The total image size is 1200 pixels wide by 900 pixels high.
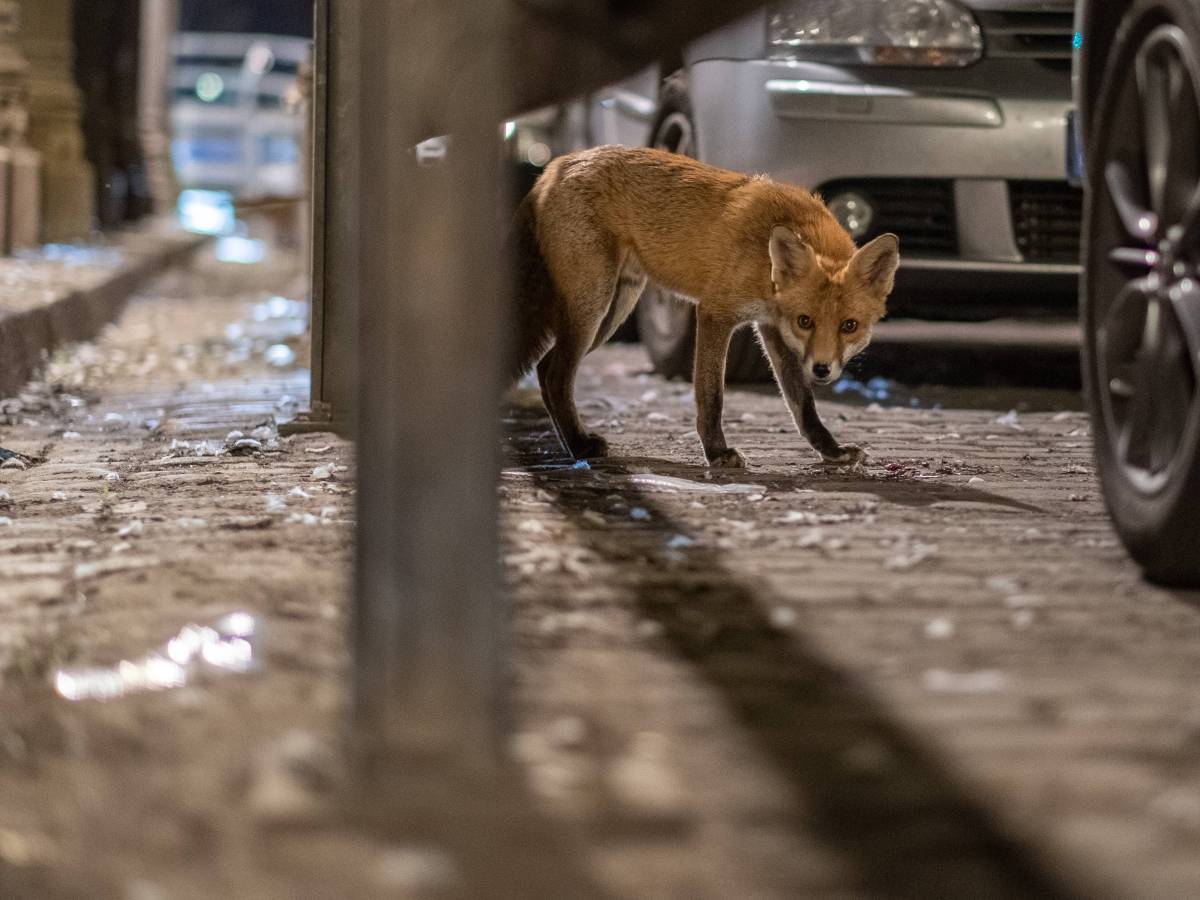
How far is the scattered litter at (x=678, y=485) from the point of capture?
196 inches

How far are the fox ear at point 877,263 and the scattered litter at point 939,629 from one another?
219 centimetres

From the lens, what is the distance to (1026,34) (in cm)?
712

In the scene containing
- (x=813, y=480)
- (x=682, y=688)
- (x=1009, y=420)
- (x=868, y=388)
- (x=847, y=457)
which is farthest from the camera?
(x=868, y=388)

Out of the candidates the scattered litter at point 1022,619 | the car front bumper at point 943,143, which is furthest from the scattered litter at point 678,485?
the car front bumper at point 943,143

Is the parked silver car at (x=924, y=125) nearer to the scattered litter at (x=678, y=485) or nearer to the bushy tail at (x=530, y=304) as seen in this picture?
the bushy tail at (x=530, y=304)

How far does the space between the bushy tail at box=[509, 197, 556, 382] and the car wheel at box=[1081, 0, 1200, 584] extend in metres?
1.99

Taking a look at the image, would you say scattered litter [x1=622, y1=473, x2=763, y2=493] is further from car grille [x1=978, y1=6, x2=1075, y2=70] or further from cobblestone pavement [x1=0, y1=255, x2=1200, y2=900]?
car grille [x1=978, y1=6, x2=1075, y2=70]

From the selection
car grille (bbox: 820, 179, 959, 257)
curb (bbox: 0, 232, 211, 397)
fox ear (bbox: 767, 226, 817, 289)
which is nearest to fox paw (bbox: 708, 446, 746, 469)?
fox ear (bbox: 767, 226, 817, 289)

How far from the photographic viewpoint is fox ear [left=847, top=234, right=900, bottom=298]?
538 cm

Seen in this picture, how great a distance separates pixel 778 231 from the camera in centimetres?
533

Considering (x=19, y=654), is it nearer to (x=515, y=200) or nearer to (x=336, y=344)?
(x=336, y=344)

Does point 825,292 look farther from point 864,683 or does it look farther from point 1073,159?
point 864,683

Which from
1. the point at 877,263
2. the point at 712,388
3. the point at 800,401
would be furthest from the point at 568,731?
the point at 800,401

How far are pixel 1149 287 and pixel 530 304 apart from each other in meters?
2.39
